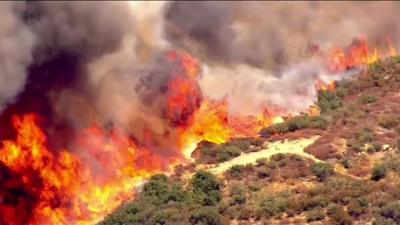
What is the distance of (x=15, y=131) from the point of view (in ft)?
157

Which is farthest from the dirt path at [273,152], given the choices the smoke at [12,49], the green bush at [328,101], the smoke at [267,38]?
the smoke at [12,49]

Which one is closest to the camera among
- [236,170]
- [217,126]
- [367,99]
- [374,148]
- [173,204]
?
[173,204]

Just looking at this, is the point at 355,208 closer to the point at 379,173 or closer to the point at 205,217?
the point at 379,173

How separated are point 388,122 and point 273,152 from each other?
31.1ft

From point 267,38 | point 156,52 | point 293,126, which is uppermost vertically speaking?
point 267,38

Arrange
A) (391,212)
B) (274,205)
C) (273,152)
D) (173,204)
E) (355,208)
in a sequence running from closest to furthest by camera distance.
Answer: (391,212)
(355,208)
(274,205)
(173,204)
(273,152)

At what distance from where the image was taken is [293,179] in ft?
172

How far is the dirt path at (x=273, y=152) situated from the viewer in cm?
5691

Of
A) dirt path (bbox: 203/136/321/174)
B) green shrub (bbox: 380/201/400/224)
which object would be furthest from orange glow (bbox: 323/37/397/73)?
green shrub (bbox: 380/201/400/224)

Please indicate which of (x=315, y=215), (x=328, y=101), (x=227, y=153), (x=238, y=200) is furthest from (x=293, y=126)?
(x=315, y=215)

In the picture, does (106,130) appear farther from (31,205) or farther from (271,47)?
(271,47)

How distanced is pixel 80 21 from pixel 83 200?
1052 cm

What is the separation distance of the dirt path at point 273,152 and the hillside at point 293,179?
0.07 metres

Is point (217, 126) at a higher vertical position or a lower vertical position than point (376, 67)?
lower
